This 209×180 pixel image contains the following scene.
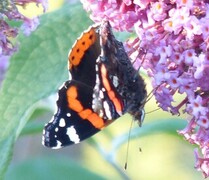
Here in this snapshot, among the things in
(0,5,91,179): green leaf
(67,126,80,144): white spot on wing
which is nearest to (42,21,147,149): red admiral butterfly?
(67,126,80,144): white spot on wing

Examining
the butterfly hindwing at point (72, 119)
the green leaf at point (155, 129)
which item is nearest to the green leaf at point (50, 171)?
the green leaf at point (155, 129)

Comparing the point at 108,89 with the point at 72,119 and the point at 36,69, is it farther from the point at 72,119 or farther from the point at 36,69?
the point at 36,69

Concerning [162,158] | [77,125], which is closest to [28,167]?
[77,125]

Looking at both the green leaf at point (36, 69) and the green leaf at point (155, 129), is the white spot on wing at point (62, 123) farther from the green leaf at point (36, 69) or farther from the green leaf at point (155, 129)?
the green leaf at point (155, 129)

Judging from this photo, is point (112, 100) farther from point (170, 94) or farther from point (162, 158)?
point (162, 158)

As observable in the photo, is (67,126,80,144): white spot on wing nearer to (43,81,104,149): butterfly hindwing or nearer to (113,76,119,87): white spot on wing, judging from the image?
(43,81,104,149): butterfly hindwing
